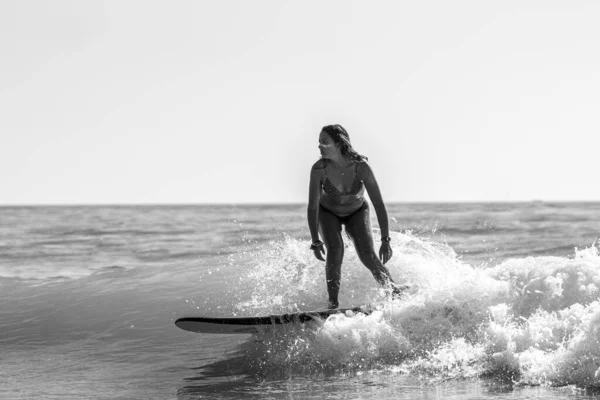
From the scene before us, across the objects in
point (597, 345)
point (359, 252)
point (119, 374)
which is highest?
point (359, 252)

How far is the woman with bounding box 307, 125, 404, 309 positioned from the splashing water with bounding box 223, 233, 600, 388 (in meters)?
0.47

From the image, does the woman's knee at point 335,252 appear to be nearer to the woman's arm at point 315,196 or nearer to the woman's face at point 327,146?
the woman's arm at point 315,196

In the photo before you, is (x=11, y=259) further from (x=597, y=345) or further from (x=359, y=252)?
(x=597, y=345)

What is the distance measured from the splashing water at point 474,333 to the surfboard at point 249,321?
0.08 m

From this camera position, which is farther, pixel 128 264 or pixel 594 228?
pixel 594 228

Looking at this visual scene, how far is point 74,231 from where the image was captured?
89.1 feet

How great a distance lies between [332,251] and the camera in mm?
8008

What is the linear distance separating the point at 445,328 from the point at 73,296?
6883 millimetres

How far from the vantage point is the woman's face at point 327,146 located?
7.75 metres

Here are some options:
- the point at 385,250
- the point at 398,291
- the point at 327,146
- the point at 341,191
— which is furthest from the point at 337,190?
the point at 398,291

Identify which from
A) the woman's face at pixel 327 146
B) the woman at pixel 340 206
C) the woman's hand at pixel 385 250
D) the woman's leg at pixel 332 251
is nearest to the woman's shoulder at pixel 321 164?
the woman at pixel 340 206

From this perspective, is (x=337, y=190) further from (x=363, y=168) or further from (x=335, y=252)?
(x=335, y=252)

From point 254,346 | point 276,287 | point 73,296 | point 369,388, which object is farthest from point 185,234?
point 369,388

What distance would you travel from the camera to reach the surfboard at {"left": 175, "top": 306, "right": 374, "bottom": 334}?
24.9 feet
